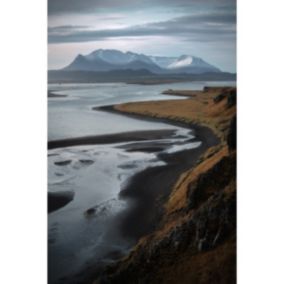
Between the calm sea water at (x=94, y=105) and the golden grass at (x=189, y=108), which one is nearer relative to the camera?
the calm sea water at (x=94, y=105)

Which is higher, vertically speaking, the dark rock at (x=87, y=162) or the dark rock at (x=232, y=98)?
the dark rock at (x=232, y=98)

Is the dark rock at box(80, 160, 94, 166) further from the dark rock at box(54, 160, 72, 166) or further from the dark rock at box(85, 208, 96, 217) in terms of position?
the dark rock at box(85, 208, 96, 217)

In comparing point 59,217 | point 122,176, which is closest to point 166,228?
point 122,176

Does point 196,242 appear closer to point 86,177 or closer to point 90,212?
point 90,212

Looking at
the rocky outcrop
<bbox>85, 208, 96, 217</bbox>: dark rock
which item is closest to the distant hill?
the rocky outcrop

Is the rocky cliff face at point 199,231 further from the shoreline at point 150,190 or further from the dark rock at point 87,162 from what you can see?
the dark rock at point 87,162

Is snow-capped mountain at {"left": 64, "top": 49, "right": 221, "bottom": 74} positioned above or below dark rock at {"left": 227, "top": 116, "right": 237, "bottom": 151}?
above

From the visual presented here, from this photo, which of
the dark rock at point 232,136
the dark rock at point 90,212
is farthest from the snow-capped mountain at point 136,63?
the dark rock at point 90,212
